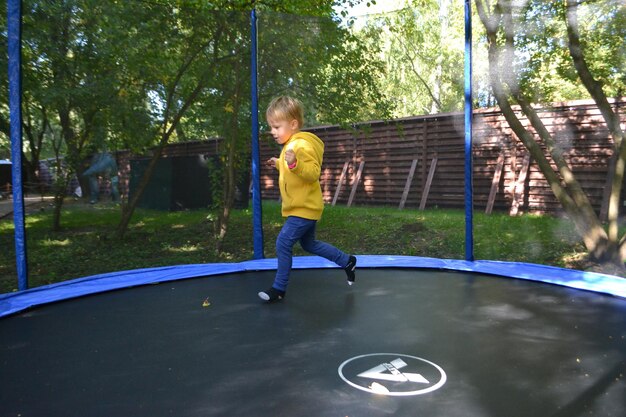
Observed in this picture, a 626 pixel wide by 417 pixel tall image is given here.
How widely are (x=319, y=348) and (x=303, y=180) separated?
809mm

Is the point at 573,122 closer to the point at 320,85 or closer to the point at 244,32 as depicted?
the point at 320,85

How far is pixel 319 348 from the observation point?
1.48m

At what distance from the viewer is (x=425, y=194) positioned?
4.51 meters

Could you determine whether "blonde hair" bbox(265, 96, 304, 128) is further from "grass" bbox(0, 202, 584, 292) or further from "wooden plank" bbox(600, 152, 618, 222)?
"wooden plank" bbox(600, 152, 618, 222)

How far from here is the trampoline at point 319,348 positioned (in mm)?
1105

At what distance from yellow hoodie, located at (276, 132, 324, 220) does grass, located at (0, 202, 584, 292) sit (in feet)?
5.42

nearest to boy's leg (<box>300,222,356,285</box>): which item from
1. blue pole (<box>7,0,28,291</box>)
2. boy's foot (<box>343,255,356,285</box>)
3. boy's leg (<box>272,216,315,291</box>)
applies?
boy's foot (<box>343,255,356,285</box>)

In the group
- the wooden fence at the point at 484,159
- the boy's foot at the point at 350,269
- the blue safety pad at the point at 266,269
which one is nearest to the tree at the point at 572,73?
the blue safety pad at the point at 266,269

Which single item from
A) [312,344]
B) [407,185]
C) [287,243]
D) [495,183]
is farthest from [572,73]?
[312,344]

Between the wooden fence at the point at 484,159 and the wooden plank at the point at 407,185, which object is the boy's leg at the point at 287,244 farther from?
the wooden plank at the point at 407,185

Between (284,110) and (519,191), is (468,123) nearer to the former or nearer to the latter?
(284,110)

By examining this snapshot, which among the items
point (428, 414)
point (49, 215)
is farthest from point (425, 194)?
point (49, 215)

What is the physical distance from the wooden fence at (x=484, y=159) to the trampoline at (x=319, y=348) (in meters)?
2.12

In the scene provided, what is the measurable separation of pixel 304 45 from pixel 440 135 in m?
2.00
